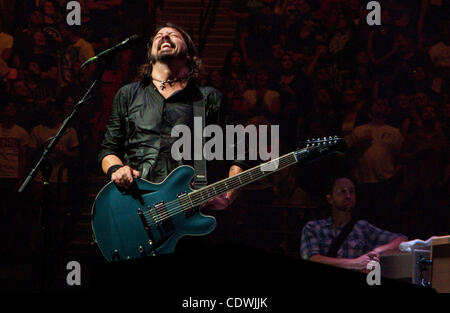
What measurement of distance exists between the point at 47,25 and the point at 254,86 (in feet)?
7.32

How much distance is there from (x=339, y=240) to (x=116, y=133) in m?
2.18

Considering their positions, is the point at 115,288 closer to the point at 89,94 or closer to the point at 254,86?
the point at 89,94

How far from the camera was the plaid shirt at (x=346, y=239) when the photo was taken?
5.02 metres

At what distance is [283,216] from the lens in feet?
20.5

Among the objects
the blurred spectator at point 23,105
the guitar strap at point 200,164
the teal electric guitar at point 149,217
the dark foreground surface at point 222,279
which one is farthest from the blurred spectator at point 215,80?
the dark foreground surface at point 222,279

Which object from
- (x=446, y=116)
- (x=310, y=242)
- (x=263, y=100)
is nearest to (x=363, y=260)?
(x=310, y=242)

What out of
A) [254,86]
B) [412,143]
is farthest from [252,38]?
[412,143]

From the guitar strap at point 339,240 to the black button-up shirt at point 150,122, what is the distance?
5.86 ft

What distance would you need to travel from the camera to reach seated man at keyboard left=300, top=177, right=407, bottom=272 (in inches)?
197

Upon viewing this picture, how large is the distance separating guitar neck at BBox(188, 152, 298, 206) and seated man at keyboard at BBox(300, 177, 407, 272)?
1396 mm

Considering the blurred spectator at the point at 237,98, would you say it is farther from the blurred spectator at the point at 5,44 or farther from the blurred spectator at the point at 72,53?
the blurred spectator at the point at 5,44

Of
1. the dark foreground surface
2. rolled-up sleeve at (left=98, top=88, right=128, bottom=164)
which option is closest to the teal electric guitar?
rolled-up sleeve at (left=98, top=88, right=128, bottom=164)

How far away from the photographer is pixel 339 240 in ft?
16.5

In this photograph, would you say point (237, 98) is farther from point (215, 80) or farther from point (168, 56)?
point (168, 56)
